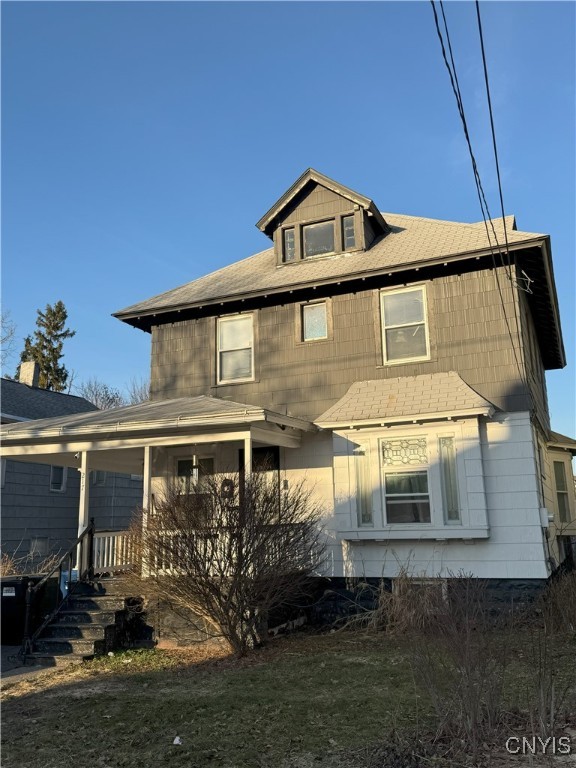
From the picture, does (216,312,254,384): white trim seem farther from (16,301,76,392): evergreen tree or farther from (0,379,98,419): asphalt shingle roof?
(16,301,76,392): evergreen tree

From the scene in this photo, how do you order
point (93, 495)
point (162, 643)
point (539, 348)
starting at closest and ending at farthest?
point (162, 643) → point (539, 348) → point (93, 495)

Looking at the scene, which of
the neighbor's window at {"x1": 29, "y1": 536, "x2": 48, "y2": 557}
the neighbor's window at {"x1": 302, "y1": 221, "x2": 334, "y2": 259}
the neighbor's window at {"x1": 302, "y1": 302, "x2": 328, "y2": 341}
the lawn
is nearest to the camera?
the lawn

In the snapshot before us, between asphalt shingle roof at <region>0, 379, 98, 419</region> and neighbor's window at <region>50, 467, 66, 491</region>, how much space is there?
64.5 inches

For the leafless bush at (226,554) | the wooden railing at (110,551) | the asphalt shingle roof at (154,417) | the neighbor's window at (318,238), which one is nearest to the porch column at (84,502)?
the wooden railing at (110,551)

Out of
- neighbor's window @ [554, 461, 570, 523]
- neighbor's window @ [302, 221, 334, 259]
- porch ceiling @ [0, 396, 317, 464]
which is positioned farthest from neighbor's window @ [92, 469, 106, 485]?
neighbor's window @ [554, 461, 570, 523]

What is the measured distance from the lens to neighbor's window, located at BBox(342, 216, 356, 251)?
13.0m

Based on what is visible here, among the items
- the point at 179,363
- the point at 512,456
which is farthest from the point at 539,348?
the point at 179,363

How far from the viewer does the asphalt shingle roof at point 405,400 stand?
10266 mm

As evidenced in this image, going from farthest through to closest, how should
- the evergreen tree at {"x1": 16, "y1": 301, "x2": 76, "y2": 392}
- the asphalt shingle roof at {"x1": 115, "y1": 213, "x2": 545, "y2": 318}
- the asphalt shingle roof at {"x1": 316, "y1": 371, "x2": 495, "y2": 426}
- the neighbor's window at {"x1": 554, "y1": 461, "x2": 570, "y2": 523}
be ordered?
the evergreen tree at {"x1": 16, "y1": 301, "x2": 76, "y2": 392}, the neighbor's window at {"x1": 554, "y1": 461, "x2": 570, "y2": 523}, the asphalt shingle roof at {"x1": 115, "y1": 213, "x2": 545, "y2": 318}, the asphalt shingle roof at {"x1": 316, "y1": 371, "x2": 495, "y2": 426}

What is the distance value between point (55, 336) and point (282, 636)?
3563 centimetres

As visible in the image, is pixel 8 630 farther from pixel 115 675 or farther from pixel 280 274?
pixel 280 274

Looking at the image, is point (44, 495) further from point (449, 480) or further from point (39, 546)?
point (449, 480)

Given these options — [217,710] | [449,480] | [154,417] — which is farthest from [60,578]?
[449,480]

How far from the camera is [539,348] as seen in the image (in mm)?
15297
